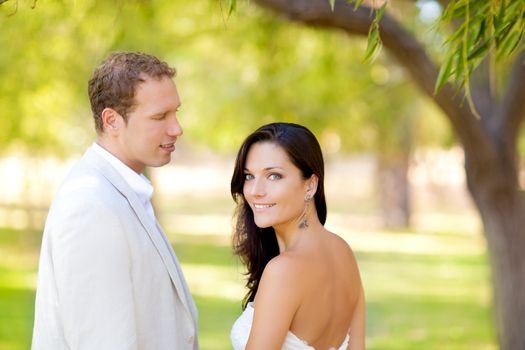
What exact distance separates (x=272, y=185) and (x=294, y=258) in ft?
0.86

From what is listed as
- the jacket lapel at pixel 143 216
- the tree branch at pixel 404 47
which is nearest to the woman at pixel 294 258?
the jacket lapel at pixel 143 216

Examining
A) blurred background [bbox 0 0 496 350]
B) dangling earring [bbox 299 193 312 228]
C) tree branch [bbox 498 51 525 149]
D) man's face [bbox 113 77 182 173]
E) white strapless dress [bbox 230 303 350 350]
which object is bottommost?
white strapless dress [bbox 230 303 350 350]

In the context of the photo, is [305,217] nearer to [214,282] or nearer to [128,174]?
[128,174]

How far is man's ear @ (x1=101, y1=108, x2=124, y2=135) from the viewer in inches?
117

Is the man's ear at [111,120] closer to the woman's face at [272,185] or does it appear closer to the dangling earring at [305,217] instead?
the woman's face at [272,185]

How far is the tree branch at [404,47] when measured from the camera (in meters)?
5.24

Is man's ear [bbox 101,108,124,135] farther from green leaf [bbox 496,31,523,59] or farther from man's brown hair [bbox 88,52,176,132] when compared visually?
green leaf [bbox 496,31,523,59]

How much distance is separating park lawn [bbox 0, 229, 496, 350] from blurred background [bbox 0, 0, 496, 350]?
1.7 inches

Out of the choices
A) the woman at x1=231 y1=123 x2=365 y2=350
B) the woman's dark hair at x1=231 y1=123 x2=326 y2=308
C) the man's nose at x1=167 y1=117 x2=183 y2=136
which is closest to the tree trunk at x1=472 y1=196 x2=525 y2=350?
the woman's dark hair at x1=231 y1=123 x2=326 y2=308

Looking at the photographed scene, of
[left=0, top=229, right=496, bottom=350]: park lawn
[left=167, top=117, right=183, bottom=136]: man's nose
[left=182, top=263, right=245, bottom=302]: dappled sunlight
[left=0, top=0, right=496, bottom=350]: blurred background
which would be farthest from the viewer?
[left=182, top=263, right=245, bottom=302]: dappled sunlight

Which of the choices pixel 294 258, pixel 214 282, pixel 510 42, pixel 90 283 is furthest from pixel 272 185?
pixel 214 282

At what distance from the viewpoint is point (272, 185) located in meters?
3.15

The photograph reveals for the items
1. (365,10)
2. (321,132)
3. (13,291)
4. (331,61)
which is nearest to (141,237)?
(365,10)

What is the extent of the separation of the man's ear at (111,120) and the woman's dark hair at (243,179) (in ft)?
1.50
